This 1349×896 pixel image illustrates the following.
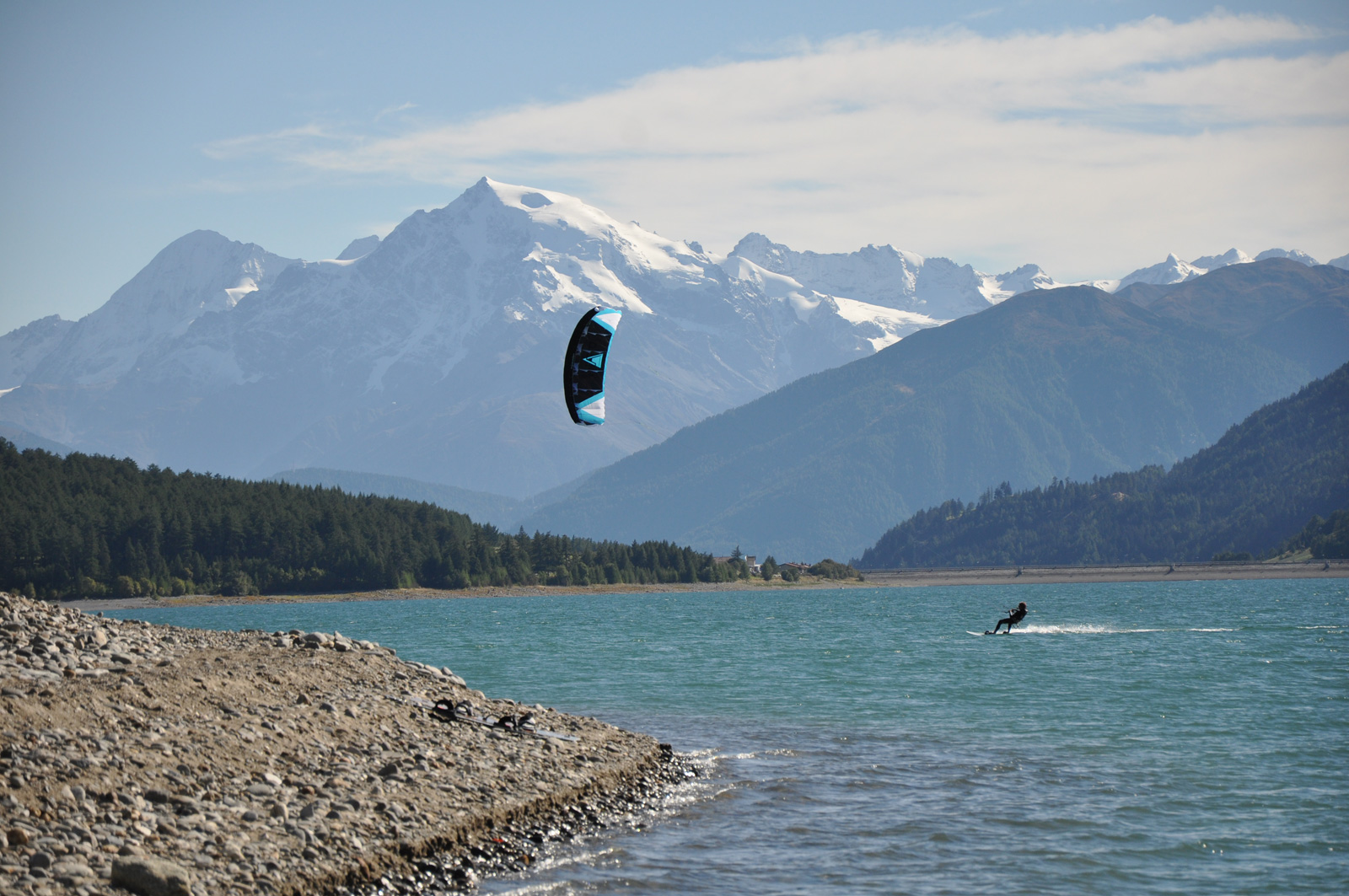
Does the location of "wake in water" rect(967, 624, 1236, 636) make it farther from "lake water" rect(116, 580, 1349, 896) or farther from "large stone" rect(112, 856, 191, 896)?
"large stone" rect(112, 856, 191, 896)

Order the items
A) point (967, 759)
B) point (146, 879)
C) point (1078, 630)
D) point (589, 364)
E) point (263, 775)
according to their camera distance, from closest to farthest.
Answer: point (146, 879) < point (263, 775) < point (967, 759) < point (589, 364) < point (1078, 630)

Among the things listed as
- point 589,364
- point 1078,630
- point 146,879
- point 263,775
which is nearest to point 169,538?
point 1078,630

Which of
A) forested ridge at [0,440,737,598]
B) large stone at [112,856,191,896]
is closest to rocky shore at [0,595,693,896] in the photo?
large stone at [112,856,191,896]

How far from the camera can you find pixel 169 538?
575 feet

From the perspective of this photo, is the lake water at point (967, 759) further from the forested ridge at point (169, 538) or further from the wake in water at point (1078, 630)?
the forested ridge at point (169, 538)

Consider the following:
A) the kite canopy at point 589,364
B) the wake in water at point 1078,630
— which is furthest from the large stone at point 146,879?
→ the wake in water at point 1078,630

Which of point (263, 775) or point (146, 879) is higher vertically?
point (263, 775)

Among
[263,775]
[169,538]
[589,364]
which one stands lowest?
[263,775]

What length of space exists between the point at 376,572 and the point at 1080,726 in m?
163

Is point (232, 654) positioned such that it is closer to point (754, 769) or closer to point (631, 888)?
point (754, 769)

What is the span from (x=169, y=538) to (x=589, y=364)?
158 m

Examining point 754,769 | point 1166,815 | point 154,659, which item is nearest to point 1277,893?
point 1166,815

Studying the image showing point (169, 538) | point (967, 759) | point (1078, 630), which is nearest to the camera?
point (967, 759)

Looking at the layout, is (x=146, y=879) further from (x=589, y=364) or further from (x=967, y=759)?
(x=967, y=759)
